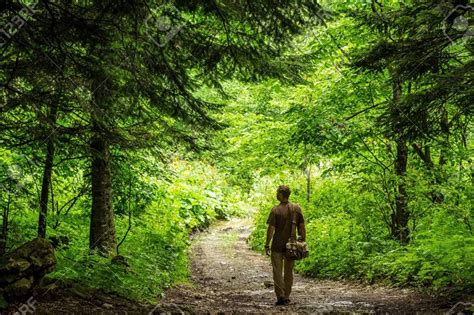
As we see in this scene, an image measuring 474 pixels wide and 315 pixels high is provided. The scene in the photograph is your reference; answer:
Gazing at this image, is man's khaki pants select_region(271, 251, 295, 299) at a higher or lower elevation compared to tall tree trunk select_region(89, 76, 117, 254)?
lower

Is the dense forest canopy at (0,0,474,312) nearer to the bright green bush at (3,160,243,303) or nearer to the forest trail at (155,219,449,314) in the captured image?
the bright green bush at (3,160,243,303)

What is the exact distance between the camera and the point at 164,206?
49.1ft

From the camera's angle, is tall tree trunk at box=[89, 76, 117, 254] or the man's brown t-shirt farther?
the man's brown t-shirt

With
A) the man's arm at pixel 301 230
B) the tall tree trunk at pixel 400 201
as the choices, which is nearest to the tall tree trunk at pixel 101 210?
the man's arm at pixel 301 230

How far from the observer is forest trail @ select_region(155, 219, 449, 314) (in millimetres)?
6578

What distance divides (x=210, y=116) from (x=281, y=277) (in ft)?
10.6

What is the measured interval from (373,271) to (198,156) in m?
4.77

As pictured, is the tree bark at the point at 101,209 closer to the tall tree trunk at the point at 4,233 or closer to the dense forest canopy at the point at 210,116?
the dense forest canopy at the point at 210,116

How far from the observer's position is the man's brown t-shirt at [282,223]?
802 centimetres

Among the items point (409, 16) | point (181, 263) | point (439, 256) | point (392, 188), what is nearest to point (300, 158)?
point (392, 188)

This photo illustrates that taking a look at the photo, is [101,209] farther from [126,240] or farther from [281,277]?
[281,277]

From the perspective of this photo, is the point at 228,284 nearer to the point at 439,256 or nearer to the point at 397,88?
the point at 439,256

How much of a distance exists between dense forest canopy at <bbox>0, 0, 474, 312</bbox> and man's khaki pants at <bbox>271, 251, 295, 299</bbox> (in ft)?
6.84

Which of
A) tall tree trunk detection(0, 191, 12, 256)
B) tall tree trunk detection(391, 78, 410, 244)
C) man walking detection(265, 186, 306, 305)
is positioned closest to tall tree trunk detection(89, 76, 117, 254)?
tall tree trunk detection(0, 191, 12, 256)
